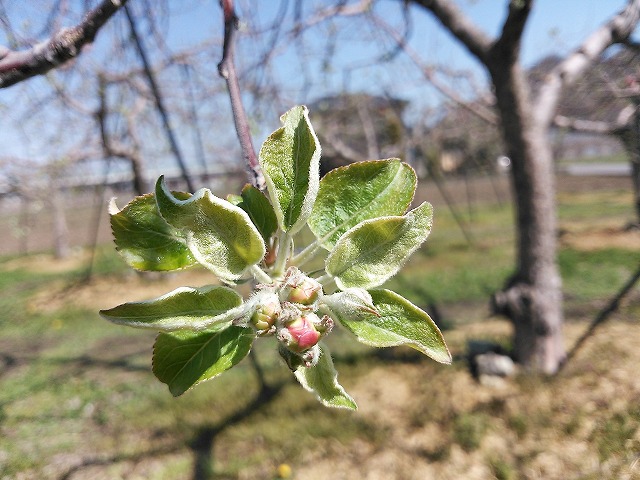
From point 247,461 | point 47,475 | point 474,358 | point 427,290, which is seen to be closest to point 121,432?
point 47,475

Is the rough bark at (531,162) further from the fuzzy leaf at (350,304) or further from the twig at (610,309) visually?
the fuzzy leaf at (350,304)

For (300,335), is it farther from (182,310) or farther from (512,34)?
(512,34)

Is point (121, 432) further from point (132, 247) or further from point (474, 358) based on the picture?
point (132, 247)

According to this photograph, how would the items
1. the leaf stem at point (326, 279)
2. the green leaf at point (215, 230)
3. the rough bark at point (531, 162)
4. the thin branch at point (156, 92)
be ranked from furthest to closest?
the rough bark at point (531, 162) → the thin branch at point (156, 92) → the leaf stem at point (326, 279) → the green leaf at point (215, 230)

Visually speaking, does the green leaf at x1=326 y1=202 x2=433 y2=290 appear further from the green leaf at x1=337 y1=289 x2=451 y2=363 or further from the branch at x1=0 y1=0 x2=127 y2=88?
the branch at x1=0 y1=0 x2=127 y2=88

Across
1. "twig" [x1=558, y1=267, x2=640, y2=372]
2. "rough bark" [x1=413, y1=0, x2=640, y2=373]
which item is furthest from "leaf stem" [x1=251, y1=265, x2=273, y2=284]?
"rough bark" [x1=413, y1=0, x2=640, y2=373]

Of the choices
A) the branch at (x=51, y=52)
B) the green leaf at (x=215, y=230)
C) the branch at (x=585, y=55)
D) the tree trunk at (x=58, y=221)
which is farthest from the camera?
the tree trunk at (x=58, y=221)

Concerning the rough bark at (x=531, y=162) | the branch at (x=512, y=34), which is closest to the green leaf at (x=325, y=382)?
the branch at (x=512, y=34)
